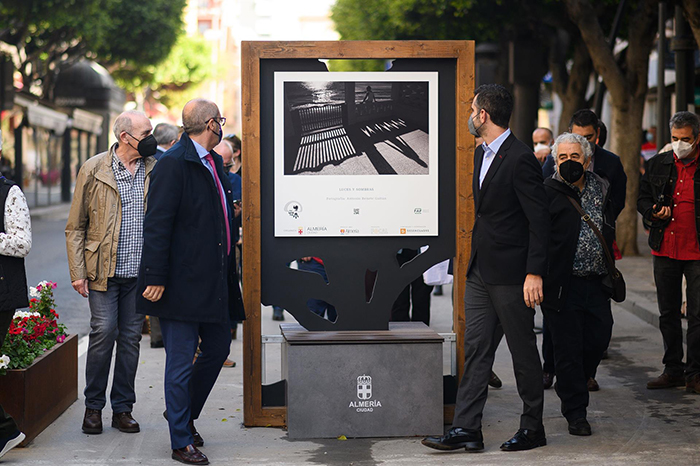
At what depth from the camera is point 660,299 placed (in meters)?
7.25

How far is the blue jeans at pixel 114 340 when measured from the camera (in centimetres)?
588

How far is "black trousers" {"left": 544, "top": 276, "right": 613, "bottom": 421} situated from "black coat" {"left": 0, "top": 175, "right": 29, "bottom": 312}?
117 inches

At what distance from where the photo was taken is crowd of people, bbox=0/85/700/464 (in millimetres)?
5215

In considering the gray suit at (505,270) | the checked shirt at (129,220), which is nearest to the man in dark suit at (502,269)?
the gray suit at (505,270)

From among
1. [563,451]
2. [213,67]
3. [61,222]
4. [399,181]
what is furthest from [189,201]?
[213,67]

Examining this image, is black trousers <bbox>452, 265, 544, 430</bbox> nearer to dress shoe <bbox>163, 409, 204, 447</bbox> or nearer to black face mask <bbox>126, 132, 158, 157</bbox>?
dress shoe <bbox>163, 409, 204, 447</bbox>

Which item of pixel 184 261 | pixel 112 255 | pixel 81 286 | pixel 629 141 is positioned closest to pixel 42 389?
pixel 81 286

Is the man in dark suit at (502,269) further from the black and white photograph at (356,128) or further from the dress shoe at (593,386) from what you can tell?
the dress shoe at (593,386)

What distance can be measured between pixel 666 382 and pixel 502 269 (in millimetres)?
2562

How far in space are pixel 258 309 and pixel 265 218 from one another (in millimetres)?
535

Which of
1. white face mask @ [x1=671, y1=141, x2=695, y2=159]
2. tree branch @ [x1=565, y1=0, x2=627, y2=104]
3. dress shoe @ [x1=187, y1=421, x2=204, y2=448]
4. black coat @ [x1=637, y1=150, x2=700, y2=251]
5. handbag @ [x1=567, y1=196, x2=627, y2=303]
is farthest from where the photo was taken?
tree branch @ [x1=565, y1=0, x2=627, y2=104]

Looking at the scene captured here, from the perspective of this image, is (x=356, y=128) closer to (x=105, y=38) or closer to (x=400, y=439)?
(x=400, y=439)

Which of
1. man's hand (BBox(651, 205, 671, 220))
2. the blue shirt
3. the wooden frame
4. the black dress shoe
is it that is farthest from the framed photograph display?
man's hand (BBox(651, 205, 671, 220))

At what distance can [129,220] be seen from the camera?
5.93m
